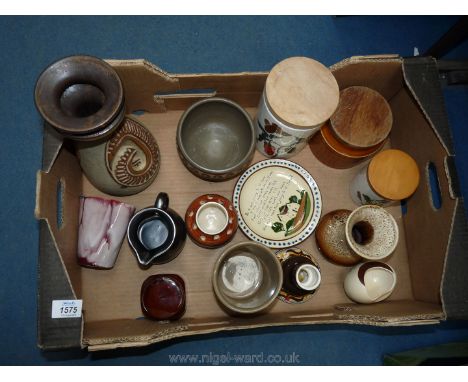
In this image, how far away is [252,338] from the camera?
101 centimetres

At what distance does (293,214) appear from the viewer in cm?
89

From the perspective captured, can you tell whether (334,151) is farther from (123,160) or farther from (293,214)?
(123,160)

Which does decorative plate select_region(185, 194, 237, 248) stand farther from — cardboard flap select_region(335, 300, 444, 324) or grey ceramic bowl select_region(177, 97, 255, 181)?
cardboard flap select_region(335, 300, 444, 324)

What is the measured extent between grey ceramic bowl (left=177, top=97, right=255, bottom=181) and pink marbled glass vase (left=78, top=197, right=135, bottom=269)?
0.59ft

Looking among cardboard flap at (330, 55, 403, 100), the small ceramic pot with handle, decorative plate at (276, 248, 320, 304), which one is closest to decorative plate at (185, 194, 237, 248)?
the small ceramic pot with handle

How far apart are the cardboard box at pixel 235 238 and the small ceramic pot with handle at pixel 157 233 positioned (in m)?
0.08


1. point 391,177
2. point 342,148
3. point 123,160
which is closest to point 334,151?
point 342,148

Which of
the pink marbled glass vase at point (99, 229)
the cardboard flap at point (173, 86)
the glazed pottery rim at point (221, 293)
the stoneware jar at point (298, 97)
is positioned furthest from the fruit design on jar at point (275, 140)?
the pink marbled glass vase at point (99, 229)

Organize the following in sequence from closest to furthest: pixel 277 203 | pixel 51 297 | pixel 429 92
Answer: pixel 51 297, pixel 429 92, pixel 277 203

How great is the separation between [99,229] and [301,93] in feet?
1.58

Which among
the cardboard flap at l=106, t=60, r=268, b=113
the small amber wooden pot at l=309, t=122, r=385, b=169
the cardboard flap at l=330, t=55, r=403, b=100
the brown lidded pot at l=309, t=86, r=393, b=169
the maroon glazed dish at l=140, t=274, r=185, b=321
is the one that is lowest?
the maroon glazed dish at l=140, t=274, r=185, b=321

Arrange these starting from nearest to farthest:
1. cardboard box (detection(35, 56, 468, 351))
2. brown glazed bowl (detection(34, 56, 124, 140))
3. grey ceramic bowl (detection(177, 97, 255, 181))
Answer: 1. brown glazed bowl (detection(34, 56, 124, 140))
2. cardboard box (detection(35, 56, 468, 351))
3. grey ceramic bowl (detection(177, 97, 255, 181))

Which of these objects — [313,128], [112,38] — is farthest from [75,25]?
[313,128]

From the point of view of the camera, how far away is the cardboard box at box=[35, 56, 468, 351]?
707 millimetres
